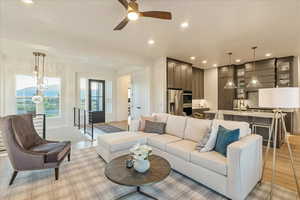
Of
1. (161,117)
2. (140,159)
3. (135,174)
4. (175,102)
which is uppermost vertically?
(175,102)

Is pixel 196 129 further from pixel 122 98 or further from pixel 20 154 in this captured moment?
pixel 122 98

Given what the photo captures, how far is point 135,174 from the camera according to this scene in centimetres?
182

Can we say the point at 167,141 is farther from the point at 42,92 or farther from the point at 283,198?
the point at 42,92

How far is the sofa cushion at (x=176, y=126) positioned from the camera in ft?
10.8

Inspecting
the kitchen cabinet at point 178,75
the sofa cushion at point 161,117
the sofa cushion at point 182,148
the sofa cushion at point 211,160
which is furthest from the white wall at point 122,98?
the sofa cushion at point 211,160

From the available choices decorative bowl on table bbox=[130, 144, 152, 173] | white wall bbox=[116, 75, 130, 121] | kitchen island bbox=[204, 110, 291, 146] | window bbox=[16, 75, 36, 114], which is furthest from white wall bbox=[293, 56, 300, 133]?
window bbox=[16, 75, 36, 114]

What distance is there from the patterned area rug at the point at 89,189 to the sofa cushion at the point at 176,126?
3.03 feet

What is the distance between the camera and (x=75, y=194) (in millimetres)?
2113

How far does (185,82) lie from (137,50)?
2.59 meters

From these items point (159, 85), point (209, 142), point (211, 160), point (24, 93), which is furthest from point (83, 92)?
point (211, 160)

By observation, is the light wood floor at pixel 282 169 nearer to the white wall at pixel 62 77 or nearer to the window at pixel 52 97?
the white wall at pixel 62 77

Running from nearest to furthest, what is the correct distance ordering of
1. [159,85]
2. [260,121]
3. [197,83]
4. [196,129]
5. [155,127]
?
[196,129] < [155,127] < [260,121] < [159,85] < [197,83]

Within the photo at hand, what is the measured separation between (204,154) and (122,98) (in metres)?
6.92

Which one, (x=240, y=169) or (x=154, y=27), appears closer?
(x=240, y=169)
